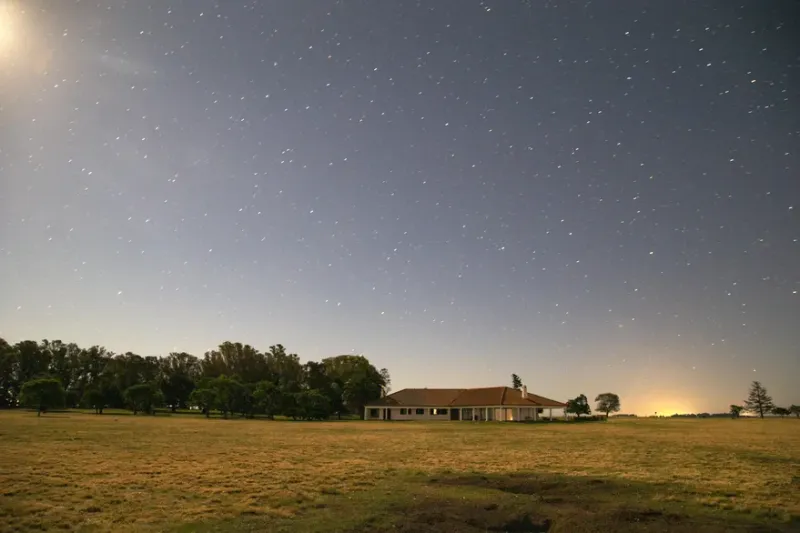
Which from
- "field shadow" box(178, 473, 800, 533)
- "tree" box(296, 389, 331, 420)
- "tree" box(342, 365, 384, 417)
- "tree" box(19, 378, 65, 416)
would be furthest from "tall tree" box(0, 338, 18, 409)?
"field shadow" box(178, 473, 800, 533)

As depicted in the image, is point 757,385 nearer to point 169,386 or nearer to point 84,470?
point 169,386

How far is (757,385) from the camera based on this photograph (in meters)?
179

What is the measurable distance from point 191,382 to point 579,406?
259ft

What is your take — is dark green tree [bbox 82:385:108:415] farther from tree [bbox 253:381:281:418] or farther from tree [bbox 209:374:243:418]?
tree [bbox 253:381:281:418]

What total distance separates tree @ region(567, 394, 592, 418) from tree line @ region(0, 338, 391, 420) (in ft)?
124

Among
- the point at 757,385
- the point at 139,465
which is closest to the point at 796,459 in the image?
the point at 139,465

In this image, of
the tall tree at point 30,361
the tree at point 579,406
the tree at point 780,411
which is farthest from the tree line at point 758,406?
the tall tree at point 30,361

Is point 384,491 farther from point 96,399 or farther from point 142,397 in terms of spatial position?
point 96,399

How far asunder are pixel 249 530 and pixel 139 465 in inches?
464

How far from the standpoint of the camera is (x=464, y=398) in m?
94.9

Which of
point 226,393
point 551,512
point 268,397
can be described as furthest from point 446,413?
point 551,512

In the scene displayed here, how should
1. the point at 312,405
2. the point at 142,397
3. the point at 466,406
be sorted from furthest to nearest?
the point at 466,406 → the point at 142,397 → the point at 312,405

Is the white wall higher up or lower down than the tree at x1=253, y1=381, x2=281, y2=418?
lower down

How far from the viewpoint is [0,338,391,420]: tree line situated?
287ft
